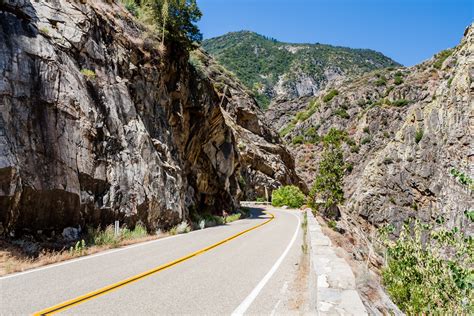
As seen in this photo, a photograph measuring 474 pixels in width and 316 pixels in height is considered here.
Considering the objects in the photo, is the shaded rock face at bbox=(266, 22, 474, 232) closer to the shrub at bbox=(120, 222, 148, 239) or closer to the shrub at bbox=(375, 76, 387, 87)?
the shrub at bbox=(375, 76, 387, 87)

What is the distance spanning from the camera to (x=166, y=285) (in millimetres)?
6383

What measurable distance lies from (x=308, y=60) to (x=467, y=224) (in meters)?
139

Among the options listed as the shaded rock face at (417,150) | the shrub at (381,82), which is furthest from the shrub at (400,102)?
the shrub at (381,82)

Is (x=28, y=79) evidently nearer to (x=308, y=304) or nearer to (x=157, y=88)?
(x=157, y=88)

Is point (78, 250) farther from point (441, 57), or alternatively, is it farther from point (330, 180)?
point (441, 57)

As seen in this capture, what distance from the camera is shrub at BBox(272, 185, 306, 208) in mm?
50938

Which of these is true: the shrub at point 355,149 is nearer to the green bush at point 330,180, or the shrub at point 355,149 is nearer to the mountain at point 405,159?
the mountain at point 405,159

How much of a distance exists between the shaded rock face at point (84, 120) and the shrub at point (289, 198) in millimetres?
31070

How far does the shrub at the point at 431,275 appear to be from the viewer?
7.44 meters

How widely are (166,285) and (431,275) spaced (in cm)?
751

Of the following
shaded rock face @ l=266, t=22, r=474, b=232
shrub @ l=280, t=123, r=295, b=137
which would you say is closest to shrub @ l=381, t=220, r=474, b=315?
shaded rock face @ l=266, t=22, r=474, b=232

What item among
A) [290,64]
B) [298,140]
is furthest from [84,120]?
[290,64]

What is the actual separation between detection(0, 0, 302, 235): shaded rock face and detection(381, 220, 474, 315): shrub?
10.3m

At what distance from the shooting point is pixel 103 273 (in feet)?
23.8
